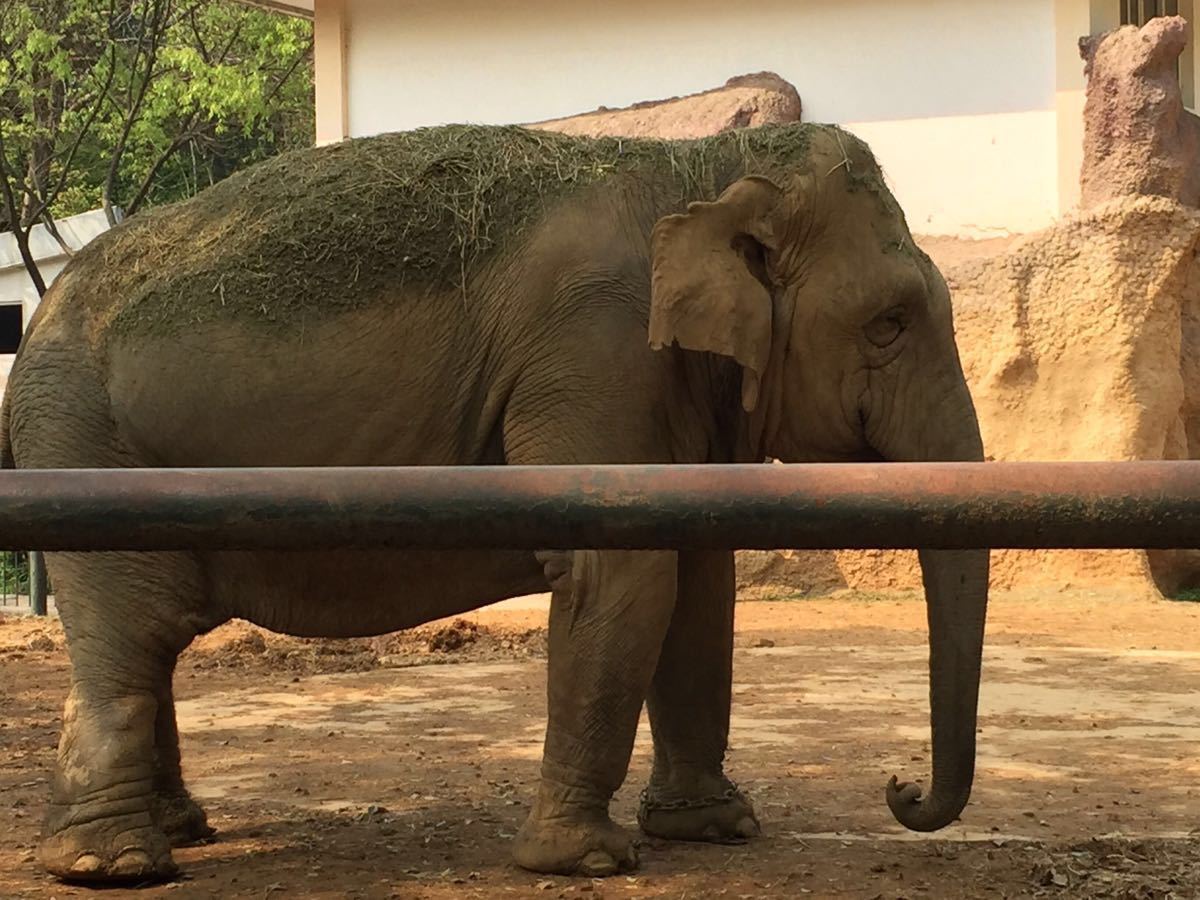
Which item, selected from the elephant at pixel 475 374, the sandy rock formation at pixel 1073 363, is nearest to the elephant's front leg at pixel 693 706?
the elephant at pixel 475 374

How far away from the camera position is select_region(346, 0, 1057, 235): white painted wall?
13164 millimetres

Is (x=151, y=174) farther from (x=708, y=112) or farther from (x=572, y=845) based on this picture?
(x=572, y=845)

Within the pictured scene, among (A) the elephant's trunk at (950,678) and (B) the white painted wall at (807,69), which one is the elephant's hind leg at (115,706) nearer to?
(A) the elephant's trunk at (950,678)

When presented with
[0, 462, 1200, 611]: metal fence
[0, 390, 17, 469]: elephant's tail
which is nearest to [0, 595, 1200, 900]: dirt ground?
[0, 390, 17, 469]: elephant's tail

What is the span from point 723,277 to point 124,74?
49.0 ft

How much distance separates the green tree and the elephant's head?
11.3m

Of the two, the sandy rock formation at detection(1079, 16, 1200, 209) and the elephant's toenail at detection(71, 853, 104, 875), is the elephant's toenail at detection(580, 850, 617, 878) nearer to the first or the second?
the elephant's toenail at detection(71, 853, 104, 875)

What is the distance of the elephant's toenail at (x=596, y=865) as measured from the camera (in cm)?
467

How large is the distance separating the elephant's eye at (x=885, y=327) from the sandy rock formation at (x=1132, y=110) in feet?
27.8

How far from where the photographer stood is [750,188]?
4.94 meters

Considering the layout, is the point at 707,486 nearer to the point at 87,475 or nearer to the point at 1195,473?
the point at 1195,473

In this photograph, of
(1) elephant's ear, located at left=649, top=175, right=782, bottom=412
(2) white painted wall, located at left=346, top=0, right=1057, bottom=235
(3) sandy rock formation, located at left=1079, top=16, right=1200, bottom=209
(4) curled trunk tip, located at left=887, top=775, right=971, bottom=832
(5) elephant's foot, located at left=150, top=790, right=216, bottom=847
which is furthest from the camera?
(2) white painted wall, located at left=346, top=0, right=1057, bottom=235

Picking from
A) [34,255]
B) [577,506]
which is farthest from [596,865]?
[34,255]

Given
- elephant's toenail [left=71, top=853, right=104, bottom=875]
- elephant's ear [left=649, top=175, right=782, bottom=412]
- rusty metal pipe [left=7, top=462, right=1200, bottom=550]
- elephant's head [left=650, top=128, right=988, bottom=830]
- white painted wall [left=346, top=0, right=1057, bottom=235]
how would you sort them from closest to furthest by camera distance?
1. rusty metal pipe [left=7, top=462, right=1200, bottom=550]
2. elephant's toenail [left=71, top=853, right=104, bottom=875]
3. elephant's ear [left=649, top=175, right=782, bottom=412]
4. elephant's head [left=650, top=128, right=988, bottom=830]
5. white painted wall [left=346, top=0, right=1057, bottom=235]
